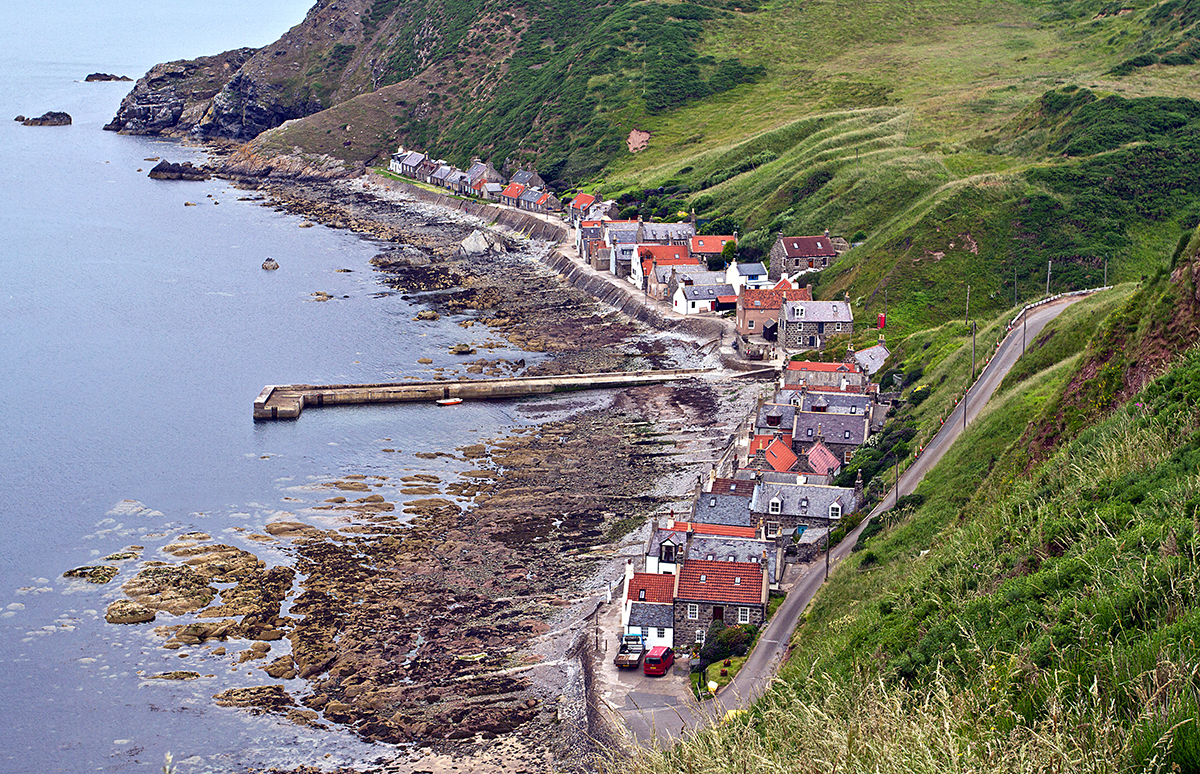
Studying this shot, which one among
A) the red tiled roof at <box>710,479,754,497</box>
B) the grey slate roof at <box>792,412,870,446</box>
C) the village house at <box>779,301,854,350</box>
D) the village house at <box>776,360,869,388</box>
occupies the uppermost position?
the village house at <box>779,301,854,350</box>

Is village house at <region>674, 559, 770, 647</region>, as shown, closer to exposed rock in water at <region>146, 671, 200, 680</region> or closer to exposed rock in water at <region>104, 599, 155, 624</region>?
exposed rock in water at <region>146, 671, 200, 680</region>

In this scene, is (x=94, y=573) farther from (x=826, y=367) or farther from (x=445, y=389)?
(x=826, y=367)

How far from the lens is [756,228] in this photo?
446 feet

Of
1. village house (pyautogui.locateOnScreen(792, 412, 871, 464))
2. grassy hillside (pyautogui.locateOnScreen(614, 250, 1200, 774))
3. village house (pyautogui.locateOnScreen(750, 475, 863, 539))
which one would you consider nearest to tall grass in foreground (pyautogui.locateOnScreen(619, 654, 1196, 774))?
grassy hillside (pyautogui.locateOnScreen(614, 250, 1200, 774))

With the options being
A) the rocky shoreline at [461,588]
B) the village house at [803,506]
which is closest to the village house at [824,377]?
the rocky shoreline at [461,588]

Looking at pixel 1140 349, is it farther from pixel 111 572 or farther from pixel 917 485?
pixel 111 572

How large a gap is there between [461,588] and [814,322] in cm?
5142

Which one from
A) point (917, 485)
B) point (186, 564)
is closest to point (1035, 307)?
point (917, 485)

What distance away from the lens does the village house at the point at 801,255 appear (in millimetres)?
119875

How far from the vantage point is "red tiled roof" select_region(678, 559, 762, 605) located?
167ft

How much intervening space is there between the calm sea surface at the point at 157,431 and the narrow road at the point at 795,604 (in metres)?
13.0

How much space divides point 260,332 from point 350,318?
10.5 meters

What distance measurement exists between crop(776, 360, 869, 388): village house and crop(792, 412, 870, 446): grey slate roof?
692cm

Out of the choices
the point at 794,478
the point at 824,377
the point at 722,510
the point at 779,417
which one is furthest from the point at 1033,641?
the point at 824,377
